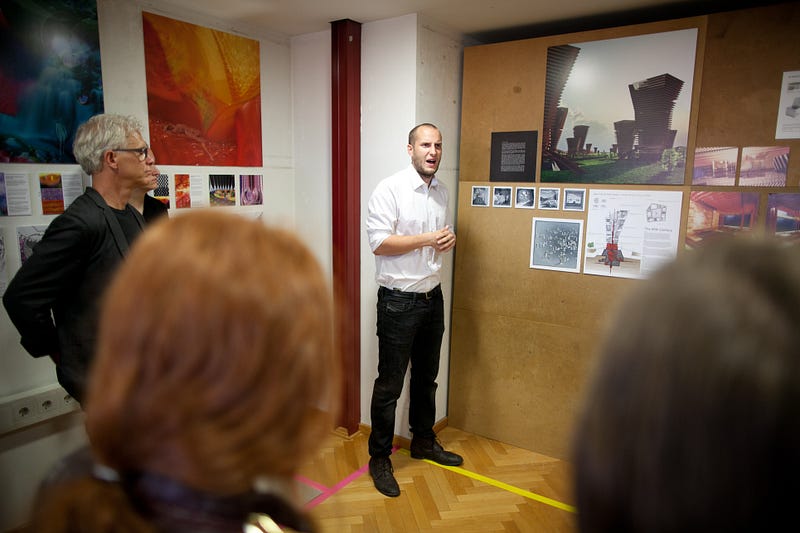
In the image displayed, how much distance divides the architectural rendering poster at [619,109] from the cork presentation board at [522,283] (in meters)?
0.05

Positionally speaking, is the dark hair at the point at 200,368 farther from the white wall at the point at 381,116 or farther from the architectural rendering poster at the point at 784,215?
the architectural rendering poster at the point at 784,215

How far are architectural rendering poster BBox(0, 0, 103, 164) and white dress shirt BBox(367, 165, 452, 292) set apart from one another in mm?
1467

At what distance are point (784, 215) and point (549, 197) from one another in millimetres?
1146

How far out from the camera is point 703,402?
0.45m

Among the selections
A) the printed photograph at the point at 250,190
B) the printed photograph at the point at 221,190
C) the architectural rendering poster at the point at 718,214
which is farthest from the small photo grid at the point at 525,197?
the printed photograph at the point at 221,190

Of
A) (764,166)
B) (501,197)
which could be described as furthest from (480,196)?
(764,166)

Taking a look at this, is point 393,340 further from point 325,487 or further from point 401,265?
point 325,487

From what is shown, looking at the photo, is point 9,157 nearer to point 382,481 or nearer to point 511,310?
point 382,481

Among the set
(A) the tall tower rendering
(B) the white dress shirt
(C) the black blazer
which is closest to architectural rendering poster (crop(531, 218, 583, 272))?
(A) the tall tower rendering

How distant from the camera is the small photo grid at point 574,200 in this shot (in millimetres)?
2924

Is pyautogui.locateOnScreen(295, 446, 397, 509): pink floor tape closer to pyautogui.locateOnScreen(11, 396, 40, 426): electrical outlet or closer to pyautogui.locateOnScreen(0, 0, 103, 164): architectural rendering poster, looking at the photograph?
pyautogui.locateOnScreen(11, 396, 40, 426): electrical outlet

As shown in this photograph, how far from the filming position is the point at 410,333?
2.82m

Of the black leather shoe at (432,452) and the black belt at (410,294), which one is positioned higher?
the black belt at (410,294)

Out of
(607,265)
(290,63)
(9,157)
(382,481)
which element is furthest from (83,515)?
(290,63)
